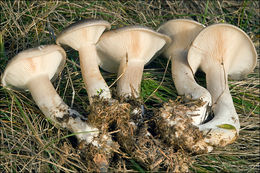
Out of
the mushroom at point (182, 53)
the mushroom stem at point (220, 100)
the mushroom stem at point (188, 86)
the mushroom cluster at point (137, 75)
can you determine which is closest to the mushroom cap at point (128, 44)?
the mushroom cluster at point (137, 75)

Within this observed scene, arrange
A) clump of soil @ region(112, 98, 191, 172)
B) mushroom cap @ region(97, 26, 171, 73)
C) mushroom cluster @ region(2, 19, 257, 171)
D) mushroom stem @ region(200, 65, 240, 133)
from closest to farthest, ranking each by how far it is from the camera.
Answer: clump of soil @ region(112, 98, 191, 172) < mushroom cluster @ region(2, 19, 257, 171) < mushroom stem @ region(200, 65, 240, 133) < mushroom cap @ region(97, 26, 171, 73)

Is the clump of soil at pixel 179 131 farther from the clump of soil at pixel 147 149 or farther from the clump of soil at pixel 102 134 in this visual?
the clump of soil at pixel 102 134

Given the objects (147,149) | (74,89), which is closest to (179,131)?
(147,149)

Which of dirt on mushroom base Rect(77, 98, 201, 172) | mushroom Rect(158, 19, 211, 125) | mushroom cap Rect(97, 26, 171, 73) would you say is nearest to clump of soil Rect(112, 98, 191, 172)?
dirt on mushroom base Rect(77, 98, 201, 172)

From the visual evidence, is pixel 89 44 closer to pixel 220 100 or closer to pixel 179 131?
pixel 179 131

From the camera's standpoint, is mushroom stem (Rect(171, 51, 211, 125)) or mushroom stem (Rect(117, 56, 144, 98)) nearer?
mushroom stem (Rect(171, 51, 211, 125))

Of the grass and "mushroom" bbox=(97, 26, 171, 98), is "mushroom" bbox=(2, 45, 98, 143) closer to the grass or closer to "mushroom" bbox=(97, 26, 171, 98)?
the grass
